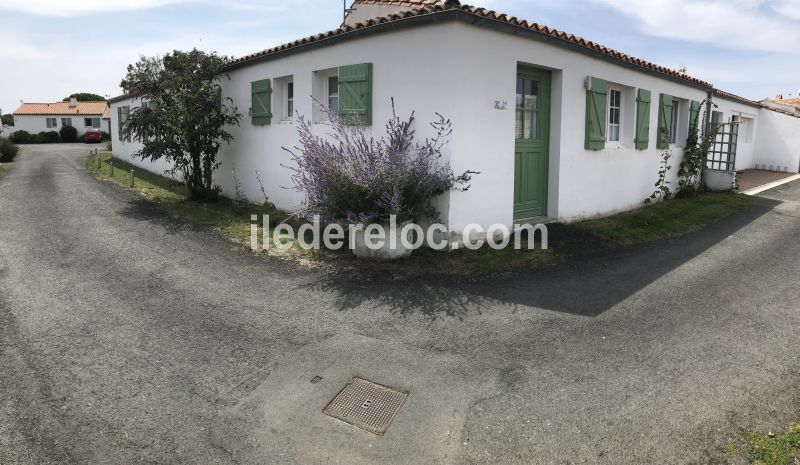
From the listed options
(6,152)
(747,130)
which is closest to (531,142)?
(747,130)

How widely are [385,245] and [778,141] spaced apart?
64.7 feet

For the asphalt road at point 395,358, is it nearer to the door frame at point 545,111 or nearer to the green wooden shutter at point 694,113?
the door frame at point 545,111

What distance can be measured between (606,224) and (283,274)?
5584 millimetres

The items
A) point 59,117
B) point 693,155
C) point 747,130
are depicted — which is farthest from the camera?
point 59,117

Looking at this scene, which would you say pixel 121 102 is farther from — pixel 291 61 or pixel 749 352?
pixel 749 352

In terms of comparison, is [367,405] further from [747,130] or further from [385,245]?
[747,130]

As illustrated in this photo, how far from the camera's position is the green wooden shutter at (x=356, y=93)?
751cm

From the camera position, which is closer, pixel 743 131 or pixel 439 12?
pixel 439 12

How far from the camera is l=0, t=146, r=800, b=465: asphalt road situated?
3045 mm

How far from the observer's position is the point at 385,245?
6645 millimetres

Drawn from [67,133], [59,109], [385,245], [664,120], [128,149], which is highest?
[59,109]

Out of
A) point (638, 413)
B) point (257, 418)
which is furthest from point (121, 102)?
point (638, 413)

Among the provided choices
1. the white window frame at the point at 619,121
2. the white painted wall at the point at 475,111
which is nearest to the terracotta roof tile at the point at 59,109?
the white painted wall at the point at 475,111

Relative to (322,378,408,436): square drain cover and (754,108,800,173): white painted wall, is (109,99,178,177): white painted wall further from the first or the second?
(754,108,800,173): white painted wall
